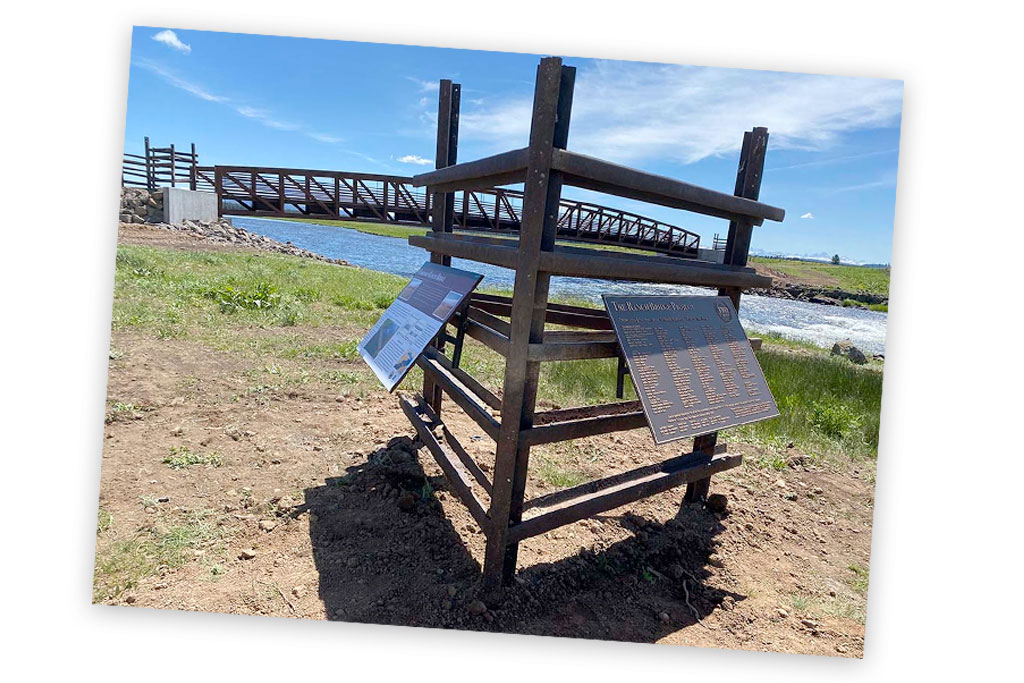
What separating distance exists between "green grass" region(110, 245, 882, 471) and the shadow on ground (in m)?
1.00

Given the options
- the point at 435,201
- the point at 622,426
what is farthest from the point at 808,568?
the point at 435,201

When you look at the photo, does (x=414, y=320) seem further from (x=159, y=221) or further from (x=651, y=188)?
(x=159, y=221)

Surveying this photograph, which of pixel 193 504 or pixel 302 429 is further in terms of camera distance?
pixel 302 429

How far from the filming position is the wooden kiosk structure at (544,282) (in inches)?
84.2

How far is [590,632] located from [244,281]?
9061 millimetres

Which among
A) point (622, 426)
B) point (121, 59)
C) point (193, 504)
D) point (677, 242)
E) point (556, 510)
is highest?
point (677, 242)

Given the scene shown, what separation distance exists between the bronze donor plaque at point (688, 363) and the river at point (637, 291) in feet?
31.8

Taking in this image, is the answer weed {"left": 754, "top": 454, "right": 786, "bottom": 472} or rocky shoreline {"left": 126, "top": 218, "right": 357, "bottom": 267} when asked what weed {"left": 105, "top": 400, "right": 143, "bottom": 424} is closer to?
weed {"left": 754, "top": 454, "right": 786, "bottom": 472}

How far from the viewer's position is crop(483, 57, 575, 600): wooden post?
2059 millimetres

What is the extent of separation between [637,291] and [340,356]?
13.7m

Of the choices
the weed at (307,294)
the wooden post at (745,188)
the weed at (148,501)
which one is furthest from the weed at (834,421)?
the weed at (307,294)

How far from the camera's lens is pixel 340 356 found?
6.18m

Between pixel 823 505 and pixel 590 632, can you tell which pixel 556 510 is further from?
pixel 823 505

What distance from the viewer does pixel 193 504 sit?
10.0 ft
